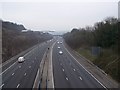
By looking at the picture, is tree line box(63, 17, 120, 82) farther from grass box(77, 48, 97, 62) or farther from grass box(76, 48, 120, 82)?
grass box(77, 48, 97, 62)

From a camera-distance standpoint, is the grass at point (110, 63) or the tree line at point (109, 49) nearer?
the grass at point (110, 63)

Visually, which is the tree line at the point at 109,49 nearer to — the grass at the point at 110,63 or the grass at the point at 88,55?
the grass at the point at 110,63

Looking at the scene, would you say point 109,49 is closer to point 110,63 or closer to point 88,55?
point 88,55

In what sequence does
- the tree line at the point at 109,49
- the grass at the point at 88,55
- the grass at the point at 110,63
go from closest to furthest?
the grass at the point at 110,63
the tree line at the point at 109,49
the grass at the point at 88,55

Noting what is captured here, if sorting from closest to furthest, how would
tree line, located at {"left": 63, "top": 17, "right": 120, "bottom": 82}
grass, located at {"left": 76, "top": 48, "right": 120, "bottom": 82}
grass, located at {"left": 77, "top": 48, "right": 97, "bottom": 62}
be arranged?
grass, located at {"left": 76, "top": 48, "right": 120, "bottom": 82} < tree line, located at {"left": 63, "top": 17, "right": 120, "bottom": 82} < grass, located at {"left": 77, "top": 48, "right": 97, "bottom": 62}

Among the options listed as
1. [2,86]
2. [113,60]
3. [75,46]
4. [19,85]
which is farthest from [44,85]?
[75,46]

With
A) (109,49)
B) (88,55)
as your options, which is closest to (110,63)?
(109,49)

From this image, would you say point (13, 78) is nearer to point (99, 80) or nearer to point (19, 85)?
point (19, 85)

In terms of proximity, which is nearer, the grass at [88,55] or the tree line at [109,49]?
the tree line at [109,49]

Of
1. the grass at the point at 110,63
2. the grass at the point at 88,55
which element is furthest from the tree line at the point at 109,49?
the grass at the point at 88,55

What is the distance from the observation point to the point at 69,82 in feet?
115

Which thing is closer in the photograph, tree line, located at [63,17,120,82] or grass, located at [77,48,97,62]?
tree line, located at [63,17,120,82]

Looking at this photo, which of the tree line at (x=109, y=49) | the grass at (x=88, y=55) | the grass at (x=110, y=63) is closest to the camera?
the grass at (x=110, y=63)

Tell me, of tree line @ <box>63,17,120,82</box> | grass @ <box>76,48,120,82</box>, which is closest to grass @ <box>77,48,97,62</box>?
tree line @ <box>63,17,120,82</box>
